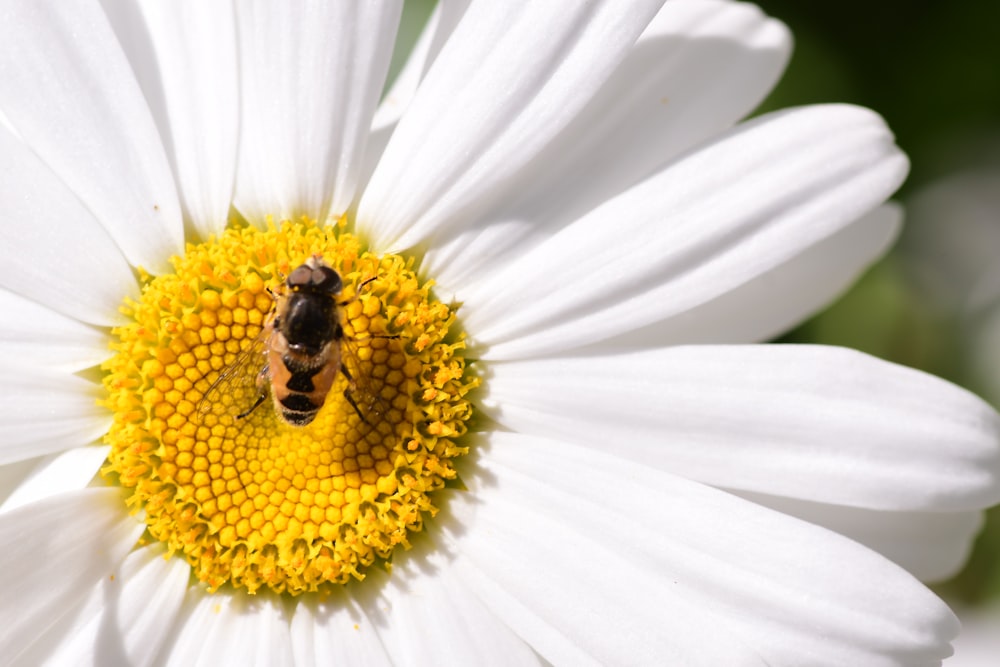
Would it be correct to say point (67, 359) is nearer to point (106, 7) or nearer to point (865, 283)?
point (106, 7)

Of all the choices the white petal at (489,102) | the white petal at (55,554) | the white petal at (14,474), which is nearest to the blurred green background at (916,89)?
the white petal at (489,102)

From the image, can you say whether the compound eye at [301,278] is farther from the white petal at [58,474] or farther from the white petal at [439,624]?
the white petal at [439,624]

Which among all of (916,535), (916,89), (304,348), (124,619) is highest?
(304,348)

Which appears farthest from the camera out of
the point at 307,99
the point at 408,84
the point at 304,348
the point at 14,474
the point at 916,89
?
the point at 916,89

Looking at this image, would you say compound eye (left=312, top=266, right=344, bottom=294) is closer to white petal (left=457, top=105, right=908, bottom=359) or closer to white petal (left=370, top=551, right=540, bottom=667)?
white petal (left=457, top=105, right=908, bottom=359)

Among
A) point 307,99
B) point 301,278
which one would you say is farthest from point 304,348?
point 307,99

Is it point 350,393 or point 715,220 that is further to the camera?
point 350,393

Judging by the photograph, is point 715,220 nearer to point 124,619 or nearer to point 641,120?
point 641,120

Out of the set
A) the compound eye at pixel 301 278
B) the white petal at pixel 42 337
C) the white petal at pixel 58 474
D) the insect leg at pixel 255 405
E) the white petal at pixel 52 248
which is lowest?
the insect leg at pixel 255 405
